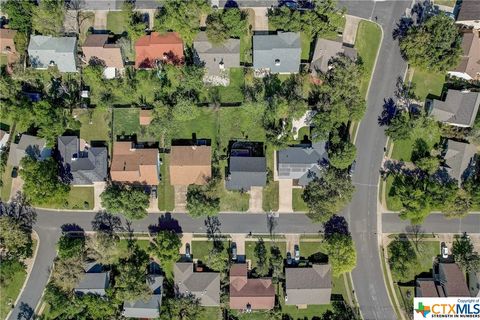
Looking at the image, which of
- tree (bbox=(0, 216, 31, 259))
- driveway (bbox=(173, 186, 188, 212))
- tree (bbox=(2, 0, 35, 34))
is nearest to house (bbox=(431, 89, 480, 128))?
driveway (bbox=(173, 186, 188, 212))

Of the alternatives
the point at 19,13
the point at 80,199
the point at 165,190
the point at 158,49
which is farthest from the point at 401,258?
the point at 19,13

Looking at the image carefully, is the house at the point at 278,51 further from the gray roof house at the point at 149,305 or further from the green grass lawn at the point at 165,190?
the gray roof house at the point at 149,305

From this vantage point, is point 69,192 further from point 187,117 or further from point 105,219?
point 187,117

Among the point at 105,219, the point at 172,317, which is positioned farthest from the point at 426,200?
the point at 105,219

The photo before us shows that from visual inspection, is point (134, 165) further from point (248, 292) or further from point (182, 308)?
point (248, 292)

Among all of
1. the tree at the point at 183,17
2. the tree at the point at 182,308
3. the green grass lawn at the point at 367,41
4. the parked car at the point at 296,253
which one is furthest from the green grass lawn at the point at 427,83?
the tree at the point at 182,308

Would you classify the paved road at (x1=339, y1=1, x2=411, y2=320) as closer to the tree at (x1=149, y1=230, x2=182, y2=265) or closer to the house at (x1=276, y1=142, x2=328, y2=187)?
the house at (x1=276, y1=142, x2=328, y2=187)

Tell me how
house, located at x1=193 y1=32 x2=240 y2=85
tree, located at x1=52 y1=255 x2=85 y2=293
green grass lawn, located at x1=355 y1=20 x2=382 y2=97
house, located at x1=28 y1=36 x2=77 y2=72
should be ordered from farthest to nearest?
green grass lawn, located at x1=355 y1=20 x2=382 y2=97 < house, located at x1=193 y1=32 x2=240 y2=85 < house, located at x1=28 y1=36 x2=77 y2=72 < tree, located at x1=52 y1=255 x2=85 y2=293
